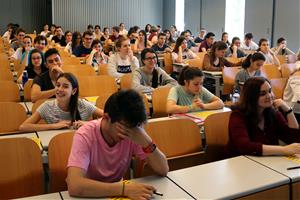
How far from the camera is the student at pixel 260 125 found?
233 centimetres

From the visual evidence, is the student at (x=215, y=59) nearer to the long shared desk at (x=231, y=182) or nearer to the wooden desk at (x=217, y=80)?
the wooden desk at (x=217, y=80)

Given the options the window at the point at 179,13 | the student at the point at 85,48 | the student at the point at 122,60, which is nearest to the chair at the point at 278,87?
the student at the point at 122,60

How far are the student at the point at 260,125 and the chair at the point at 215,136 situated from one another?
259 millimetres

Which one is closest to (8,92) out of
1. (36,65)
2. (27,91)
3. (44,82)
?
(27,91)

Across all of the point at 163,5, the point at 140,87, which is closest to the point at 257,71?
the point at 140,87

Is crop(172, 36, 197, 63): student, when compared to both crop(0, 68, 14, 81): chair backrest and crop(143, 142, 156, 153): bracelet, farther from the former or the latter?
crop(143, 142, 156, 153): bracelet

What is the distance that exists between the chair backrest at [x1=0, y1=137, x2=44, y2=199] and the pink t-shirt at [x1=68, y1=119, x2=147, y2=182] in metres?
0.42

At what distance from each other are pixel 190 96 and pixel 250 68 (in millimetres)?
1777

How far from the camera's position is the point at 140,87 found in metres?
4.53

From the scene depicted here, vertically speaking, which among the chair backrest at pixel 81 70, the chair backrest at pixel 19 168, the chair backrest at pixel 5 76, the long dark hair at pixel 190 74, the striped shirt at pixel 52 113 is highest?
the long dark hair at pixel 190 74

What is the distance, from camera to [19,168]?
2.17 meters

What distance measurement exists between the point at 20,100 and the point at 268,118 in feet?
9.10

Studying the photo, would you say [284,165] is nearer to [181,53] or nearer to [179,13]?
[181,53]

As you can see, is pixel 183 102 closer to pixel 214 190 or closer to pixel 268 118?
pixel 268 118
